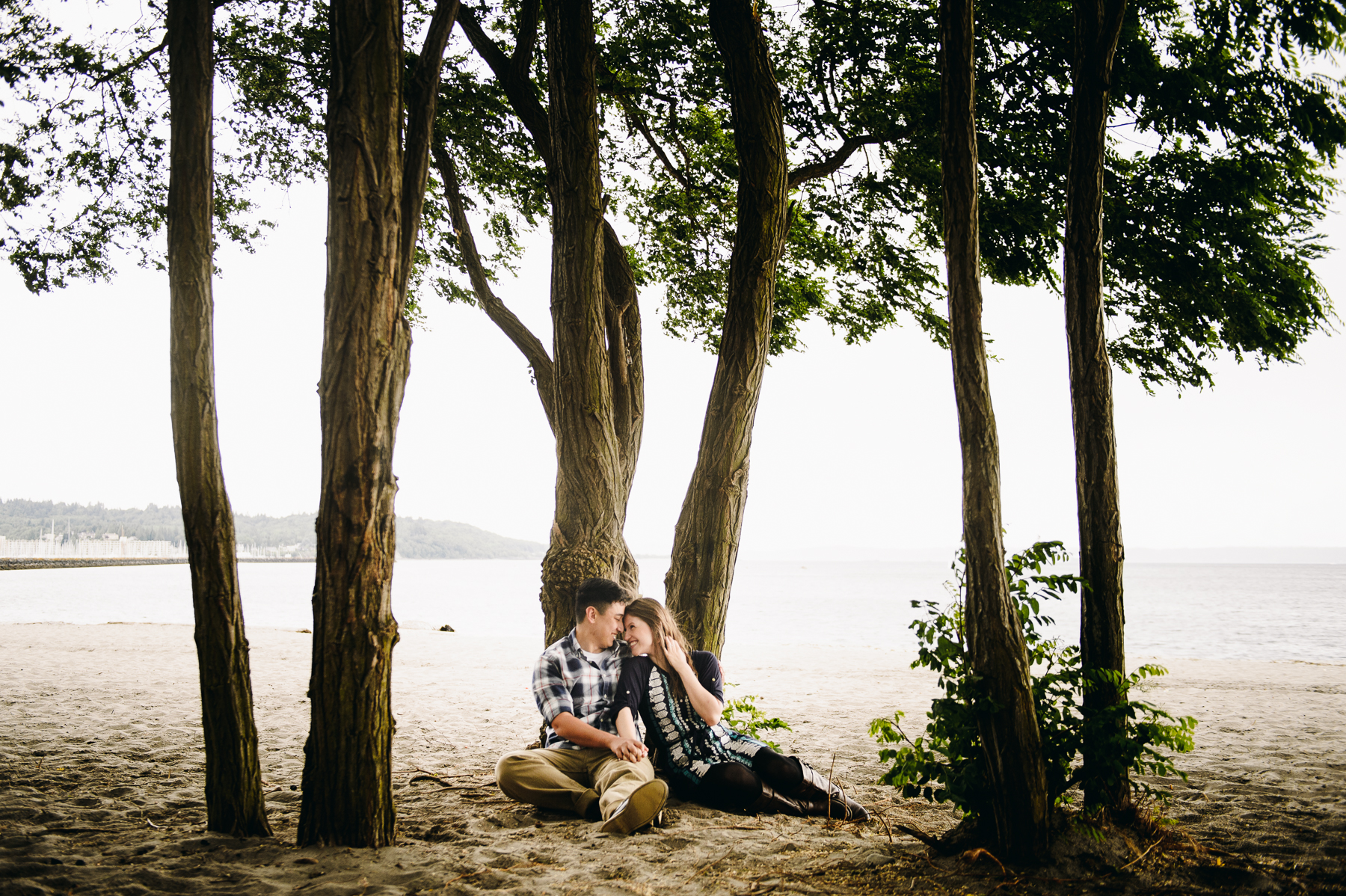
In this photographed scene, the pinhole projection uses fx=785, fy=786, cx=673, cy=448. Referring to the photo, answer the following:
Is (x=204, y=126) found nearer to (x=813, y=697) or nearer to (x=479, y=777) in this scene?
(x=479, y=777)

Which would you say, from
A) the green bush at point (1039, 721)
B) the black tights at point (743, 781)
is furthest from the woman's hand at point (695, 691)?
the green bush at point (1039, 721)

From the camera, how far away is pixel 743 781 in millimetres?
4012

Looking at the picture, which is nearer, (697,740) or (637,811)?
(637,811)

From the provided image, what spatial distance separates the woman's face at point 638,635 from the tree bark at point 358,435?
1306 millimetres

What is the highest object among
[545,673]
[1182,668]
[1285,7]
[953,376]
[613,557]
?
[1285,7]

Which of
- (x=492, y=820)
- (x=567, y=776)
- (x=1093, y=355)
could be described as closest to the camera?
(x=1093, y=355)

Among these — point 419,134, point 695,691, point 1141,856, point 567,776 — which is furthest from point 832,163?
point 1141,856

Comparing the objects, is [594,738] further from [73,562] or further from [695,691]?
[73,562]

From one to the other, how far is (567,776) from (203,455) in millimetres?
2347

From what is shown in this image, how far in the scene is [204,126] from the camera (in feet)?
11.3

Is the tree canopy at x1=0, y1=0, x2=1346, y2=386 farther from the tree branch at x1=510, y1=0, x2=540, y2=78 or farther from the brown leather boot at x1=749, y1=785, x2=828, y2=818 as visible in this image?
the brown leather boot at x1=749, y1=785, x2=828, y2=818

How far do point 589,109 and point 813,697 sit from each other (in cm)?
720

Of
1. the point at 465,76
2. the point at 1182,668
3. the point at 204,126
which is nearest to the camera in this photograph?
the point at 204,126

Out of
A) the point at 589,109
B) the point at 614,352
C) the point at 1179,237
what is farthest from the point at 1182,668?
the point at 589,109
